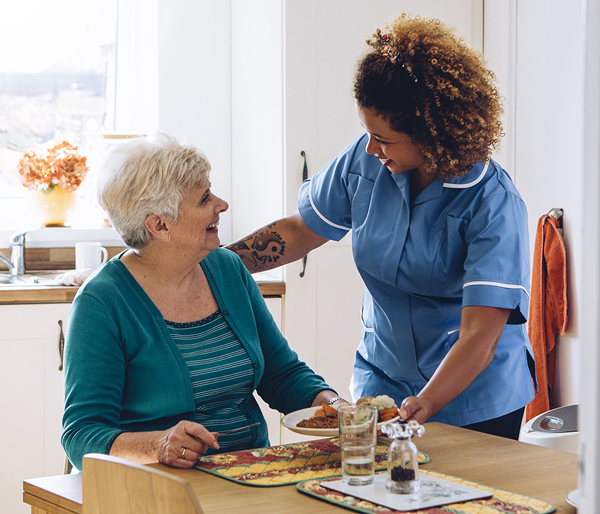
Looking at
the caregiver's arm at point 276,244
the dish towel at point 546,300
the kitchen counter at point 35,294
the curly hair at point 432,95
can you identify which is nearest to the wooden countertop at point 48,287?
the kitchen counter at point 35,294

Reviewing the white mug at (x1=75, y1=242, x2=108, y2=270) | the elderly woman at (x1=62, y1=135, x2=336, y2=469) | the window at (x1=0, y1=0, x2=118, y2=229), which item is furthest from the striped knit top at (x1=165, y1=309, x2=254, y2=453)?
the window at (x1=0, y1=0, x2=118, y2=229)

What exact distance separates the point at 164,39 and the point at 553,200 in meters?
1.81

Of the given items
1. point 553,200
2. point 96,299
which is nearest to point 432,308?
point 96,299

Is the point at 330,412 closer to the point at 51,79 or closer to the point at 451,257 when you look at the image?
the point at 451,257

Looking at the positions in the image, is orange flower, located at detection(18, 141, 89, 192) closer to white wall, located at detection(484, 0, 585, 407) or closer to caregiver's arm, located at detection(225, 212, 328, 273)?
caregiver's arm, located at detection(225, 212, 328, 273)

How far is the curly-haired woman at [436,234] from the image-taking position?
55.9 inches

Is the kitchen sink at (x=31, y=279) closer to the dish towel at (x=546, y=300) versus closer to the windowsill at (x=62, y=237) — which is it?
the windowsill at (x=62, y=237)

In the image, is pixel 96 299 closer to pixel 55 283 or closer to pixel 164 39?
pixel 55 283

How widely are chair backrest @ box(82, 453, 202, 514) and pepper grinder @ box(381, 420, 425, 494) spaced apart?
0.97 feet

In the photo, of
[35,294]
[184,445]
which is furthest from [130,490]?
[35,294]

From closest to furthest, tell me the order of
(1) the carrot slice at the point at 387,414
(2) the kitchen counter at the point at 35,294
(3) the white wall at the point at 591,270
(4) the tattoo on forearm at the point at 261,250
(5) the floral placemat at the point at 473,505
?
(3) the white wall at the point at 591,270
(5) the floral placemat at the point at 473,505
(1) the carrot slice at the point at 387,414
(4) the tattoo on forearm at the point at 261,250
(2) the kitchen counter at the point at 35,294

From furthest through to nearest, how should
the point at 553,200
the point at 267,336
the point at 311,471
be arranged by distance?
the point at 553,200, the point at 267,336, the point at 311,471

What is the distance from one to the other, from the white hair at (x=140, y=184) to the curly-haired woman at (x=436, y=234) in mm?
410

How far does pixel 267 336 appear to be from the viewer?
1646 millimetres
